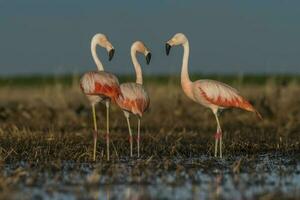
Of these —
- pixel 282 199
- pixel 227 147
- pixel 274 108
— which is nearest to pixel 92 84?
pixel 227 147

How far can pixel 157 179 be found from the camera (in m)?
9.42

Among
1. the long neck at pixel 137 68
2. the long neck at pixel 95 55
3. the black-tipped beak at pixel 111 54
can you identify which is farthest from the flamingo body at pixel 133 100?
the long neck at pixel 137 68

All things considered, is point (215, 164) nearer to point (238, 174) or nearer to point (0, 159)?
point (238, 174)

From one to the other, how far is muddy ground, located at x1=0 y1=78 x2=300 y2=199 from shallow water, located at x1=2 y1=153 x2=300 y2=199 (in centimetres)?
1

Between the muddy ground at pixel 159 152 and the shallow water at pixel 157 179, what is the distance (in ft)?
0.03

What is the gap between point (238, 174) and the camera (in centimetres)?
988

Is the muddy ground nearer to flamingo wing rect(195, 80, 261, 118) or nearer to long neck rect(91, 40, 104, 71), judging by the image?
flamingo wing rect(195, 80, 261, 118)

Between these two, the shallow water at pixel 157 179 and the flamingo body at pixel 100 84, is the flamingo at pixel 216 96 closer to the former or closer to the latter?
the flamingo body at pixel 100 84

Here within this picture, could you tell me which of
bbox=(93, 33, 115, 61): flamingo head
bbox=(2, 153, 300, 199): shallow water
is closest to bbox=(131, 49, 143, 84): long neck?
bbox=(93, 33, 115, 61): flamingo head

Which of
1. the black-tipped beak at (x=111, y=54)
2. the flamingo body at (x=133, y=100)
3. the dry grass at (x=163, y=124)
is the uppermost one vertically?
the black-tipped beak at (x=111, y=54)

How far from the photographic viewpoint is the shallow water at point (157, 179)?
329 inches

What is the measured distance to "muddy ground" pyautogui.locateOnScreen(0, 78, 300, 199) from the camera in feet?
28.6

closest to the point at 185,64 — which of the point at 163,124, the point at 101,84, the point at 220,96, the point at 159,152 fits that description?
the point at 220,96

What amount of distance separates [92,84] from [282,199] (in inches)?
190
